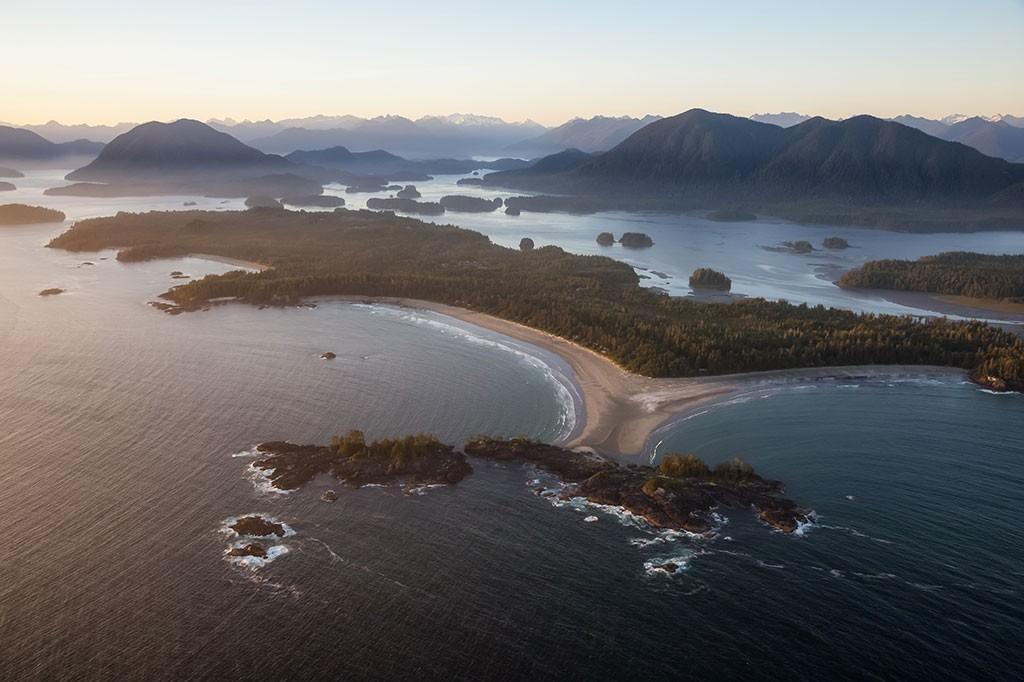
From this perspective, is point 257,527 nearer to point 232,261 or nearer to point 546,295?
point 546,295

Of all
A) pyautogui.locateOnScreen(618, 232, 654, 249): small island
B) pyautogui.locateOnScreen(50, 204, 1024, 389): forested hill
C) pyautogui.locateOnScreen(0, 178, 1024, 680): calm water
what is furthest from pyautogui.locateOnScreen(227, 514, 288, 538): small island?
pyautogui.locateOnScreen(618, 232, 654, 249): small island

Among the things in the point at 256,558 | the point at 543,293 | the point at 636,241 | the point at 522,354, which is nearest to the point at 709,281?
the point at 543,293

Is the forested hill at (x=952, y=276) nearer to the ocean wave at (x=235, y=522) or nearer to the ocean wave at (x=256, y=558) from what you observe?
the ocean wave at (x=235, y=522)

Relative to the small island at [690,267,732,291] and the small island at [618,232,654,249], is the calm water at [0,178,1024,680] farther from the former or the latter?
the small island at [618,232,654,249]

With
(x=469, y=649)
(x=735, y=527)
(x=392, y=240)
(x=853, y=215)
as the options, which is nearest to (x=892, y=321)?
(x=735, y=527)

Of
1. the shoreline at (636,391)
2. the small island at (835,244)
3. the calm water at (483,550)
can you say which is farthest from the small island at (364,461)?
the small island at (835,244)

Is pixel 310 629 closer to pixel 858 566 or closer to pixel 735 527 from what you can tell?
pixel 735 527

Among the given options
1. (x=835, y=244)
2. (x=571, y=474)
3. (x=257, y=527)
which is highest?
(x=835, y=244)
